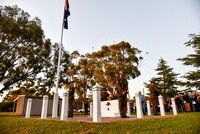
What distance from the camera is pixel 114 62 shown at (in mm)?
21906

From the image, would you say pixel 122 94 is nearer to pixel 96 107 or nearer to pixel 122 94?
pixel 122 94

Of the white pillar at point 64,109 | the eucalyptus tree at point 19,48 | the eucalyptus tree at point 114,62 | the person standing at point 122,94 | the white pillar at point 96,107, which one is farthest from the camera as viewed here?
the eucalyptus tree at point 114,62

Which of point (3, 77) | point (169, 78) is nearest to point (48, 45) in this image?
point (3, 77)

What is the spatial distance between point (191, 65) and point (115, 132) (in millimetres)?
20357

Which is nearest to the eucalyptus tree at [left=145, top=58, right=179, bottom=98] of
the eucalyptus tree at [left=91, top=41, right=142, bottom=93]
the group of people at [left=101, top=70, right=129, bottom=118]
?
the eucalyptus tree at [left=91, top=41, right=142, bottom=93]

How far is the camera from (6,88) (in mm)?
13742

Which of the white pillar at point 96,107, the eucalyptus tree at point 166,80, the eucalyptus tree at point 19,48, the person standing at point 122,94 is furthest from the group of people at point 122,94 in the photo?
the eucalyptus tree at point 166,80

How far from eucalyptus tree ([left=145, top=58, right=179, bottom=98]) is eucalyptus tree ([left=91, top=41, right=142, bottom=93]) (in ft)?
27.8

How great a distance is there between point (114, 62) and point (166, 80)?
12379 millimetres

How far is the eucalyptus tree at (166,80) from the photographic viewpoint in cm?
2506

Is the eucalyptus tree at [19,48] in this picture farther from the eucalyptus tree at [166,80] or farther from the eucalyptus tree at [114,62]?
the eucalyptus tree at [166,80]

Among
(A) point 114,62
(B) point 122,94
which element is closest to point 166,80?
(A) point 114,62

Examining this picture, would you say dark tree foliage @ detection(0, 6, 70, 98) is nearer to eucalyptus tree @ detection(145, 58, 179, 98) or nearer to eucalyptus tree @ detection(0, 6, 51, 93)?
eucalyptus tree @ detection(0, 6, 51, 93)

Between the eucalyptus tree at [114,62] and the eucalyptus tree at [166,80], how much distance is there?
846 cm
